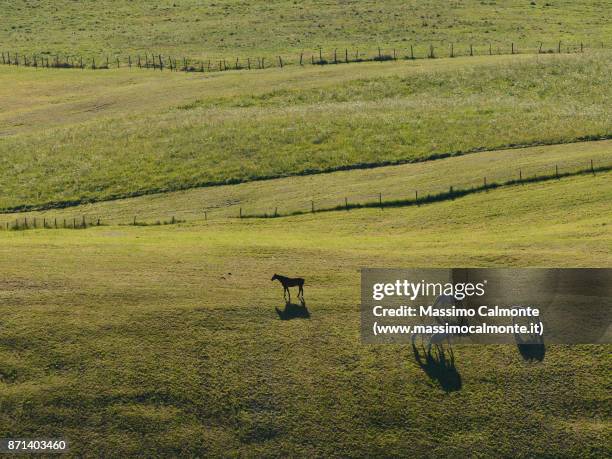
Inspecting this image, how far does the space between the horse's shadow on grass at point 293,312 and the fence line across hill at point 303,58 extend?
223 feet

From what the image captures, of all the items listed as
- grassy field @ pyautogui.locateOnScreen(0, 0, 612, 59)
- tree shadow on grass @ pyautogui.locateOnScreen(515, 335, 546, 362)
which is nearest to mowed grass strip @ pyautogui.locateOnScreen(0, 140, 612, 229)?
tree shadow on grass @ pyautogui.locateOnScreen(515, 335, 546, 362)

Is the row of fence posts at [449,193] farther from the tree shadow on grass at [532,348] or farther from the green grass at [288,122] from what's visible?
the tree shadow on grass at [532,348]

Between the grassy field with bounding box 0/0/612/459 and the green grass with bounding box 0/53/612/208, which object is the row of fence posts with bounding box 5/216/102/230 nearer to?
the grassy field with bounding box 0/0/612/459

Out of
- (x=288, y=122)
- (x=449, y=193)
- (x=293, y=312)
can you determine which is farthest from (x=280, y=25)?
(x=293, y=312)

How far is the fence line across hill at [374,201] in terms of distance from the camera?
54.0 m

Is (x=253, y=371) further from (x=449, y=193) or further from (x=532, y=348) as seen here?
(x=449, y=193)

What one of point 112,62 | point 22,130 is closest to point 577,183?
point 22,130

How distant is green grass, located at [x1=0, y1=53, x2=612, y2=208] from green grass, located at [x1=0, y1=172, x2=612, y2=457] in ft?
76.7

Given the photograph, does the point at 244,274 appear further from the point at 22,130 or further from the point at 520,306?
the point at 22,130

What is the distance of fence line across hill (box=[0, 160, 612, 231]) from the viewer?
5400 centimetres

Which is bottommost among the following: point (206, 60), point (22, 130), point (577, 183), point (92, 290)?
point (92, 290)

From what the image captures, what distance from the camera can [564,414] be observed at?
29.7m

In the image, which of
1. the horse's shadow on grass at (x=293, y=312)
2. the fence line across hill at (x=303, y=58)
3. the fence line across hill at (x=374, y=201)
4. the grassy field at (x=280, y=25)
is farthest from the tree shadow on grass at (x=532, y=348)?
the grassy field at (x=280, y=25)

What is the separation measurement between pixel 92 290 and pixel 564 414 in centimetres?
2209
